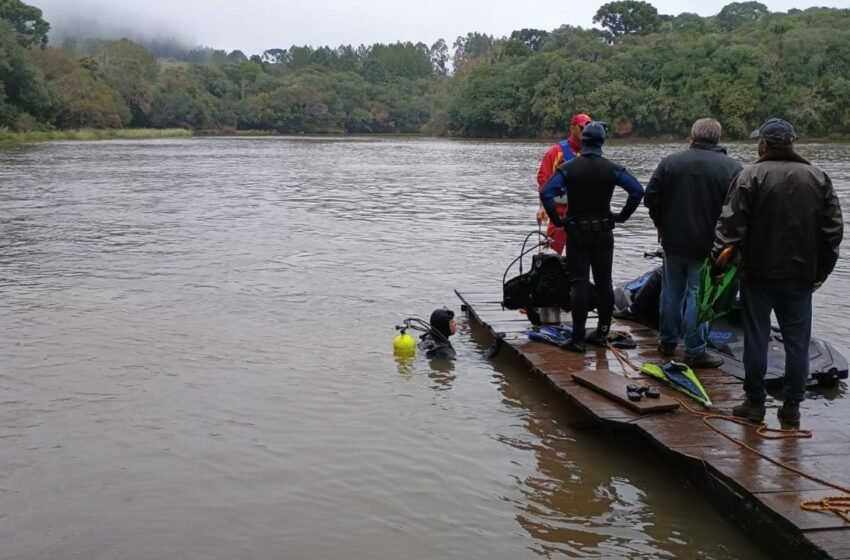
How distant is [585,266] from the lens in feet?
23.1

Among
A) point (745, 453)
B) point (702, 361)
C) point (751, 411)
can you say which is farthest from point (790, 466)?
point (702, 361)

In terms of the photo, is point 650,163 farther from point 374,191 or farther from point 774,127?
point 774,127

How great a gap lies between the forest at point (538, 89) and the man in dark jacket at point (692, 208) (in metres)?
77.8

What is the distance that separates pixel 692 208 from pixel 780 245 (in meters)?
1.34

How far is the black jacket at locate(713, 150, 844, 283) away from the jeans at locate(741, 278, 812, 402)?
0.37 ft

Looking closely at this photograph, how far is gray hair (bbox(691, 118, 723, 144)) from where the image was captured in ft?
21.2

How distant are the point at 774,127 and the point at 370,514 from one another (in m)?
3.45

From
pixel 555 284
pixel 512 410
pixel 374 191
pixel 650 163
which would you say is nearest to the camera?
pixel 512 410

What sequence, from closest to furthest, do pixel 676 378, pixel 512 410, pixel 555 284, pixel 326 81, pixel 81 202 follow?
pixel 676 378
pixel 512 410
pixel 555 284
pixel 81 202
pixel 326 81

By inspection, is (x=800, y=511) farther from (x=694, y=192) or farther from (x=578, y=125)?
(x=578, y=125)

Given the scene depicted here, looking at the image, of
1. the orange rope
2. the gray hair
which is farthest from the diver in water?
the gray hair

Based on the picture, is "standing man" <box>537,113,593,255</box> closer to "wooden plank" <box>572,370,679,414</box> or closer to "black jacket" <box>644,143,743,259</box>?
"black jacket" <box>644,143,743,259</box>

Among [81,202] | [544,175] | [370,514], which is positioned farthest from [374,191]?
[370,514]

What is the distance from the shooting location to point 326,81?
14725 centimetres
